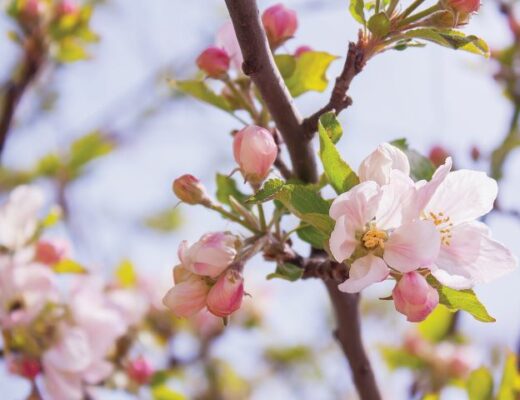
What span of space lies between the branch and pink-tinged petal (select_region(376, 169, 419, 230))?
0.71 feet

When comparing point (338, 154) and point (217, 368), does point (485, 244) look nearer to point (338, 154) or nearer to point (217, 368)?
point (338, 154)

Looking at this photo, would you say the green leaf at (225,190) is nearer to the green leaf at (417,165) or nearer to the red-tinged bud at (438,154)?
the green leaf at (417,165)

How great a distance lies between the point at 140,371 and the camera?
1747mm

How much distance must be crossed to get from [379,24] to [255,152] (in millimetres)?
236

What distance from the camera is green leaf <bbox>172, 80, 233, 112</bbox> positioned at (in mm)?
1231

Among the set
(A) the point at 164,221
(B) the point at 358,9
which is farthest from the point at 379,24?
(A) the point at 164,221

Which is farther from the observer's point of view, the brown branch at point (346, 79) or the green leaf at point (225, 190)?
the green leaf at point (225, 190)

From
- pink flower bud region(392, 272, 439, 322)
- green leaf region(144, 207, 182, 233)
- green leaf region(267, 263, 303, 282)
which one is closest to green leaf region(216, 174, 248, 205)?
green leaf region(267, 263, 303, 282)

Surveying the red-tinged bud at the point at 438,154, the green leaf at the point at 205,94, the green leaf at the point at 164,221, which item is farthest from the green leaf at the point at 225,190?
the green leaf at the point at 164,221

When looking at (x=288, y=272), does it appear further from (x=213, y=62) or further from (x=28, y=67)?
(x=28, y=67)

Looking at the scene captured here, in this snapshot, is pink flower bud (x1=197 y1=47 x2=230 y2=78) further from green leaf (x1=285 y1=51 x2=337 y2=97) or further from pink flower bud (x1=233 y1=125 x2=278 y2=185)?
pink flower bud (x1=233 y1=125 x2=278 y2=185)

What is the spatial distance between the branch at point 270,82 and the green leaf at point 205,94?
0.16 m

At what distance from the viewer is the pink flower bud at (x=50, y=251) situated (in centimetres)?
160

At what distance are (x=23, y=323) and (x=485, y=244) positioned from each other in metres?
1.04
